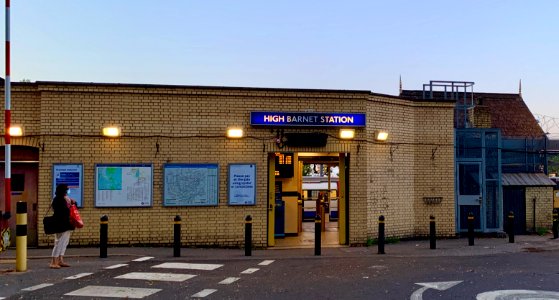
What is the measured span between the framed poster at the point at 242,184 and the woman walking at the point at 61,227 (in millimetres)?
4653

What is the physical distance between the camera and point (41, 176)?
13.4 m

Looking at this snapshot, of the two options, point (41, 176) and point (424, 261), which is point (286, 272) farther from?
point (41, 176)

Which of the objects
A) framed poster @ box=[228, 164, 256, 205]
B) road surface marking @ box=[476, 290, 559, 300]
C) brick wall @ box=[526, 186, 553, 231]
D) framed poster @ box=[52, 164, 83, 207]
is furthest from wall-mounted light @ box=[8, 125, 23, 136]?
brick wall @ box=[526, 186, 553, 231]

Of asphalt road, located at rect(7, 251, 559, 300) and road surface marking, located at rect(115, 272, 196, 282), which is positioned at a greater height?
road surface marking, located at rect(115, 272, 196, 282)

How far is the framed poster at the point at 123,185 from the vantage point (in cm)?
1364

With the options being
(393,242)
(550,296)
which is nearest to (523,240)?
(393,242)

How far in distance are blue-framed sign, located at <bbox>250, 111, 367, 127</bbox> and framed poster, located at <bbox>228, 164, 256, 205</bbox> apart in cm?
126

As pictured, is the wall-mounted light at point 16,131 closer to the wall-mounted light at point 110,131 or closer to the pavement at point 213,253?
the wall-mounted light at point 110,131

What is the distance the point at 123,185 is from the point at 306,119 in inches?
205

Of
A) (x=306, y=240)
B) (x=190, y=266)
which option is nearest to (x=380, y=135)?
(x=306, y=240)

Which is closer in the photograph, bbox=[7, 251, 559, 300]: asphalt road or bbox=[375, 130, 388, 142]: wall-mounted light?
bbox=[7, 251, 559, 300]: asphalt road

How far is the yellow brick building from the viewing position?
1356 cm

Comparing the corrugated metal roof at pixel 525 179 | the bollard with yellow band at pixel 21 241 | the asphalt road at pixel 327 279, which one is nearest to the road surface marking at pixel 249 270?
the asphalt road at pixel 327 279

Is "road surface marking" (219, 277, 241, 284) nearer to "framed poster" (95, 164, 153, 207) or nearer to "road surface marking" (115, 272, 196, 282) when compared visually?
"road surface marking" (115, 272, 196, 282)
